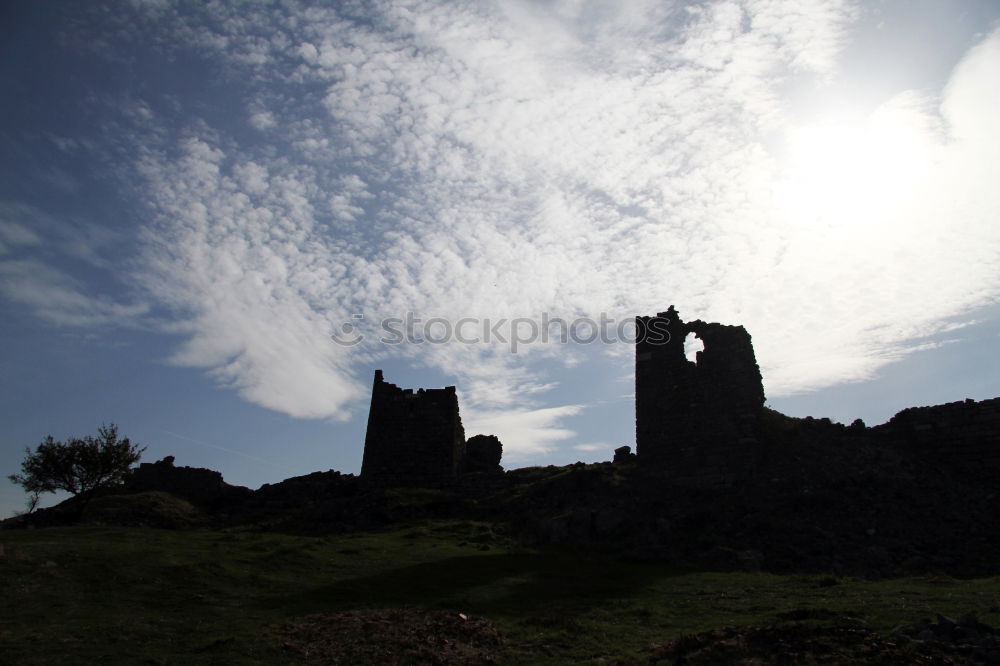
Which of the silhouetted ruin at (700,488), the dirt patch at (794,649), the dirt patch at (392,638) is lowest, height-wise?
the dirt patch at (392,638)

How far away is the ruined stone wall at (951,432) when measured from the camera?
2562 cm

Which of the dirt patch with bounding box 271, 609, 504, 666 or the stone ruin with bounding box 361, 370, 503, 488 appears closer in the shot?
the dirt patch with bounding box 271, 609, 504, 666

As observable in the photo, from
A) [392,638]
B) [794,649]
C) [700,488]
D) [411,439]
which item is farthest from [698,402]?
[392,638]

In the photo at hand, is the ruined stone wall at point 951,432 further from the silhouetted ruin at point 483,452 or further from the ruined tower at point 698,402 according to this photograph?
the silhouetted ruin at point 483,452

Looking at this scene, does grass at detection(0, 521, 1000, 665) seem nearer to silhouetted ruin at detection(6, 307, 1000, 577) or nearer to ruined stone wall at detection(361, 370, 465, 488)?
silhouetted ruin at detection(6, 307, 1000, 577)

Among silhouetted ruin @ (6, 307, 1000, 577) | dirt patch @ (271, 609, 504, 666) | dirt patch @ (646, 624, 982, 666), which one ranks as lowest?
dirt patch @ (271, 609, 504, 666)

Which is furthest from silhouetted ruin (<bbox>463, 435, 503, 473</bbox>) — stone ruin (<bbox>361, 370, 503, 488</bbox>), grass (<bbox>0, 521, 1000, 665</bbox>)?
grass (<bbox>0, 521, 1000, 665</bbox>)

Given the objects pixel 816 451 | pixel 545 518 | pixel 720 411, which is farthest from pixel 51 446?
pixel 816 451

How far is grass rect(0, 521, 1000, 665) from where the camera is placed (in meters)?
12.4

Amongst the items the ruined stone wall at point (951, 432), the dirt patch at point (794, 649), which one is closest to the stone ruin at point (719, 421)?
the ruined stone wall at point (951, 432)

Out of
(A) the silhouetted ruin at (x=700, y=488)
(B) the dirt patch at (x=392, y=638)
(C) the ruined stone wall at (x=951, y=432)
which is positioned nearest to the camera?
(B) the dirt patch at (x=392, y=638)

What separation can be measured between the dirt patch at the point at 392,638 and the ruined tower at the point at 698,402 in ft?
55.1

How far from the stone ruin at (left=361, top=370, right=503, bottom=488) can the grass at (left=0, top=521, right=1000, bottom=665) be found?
1339 cm

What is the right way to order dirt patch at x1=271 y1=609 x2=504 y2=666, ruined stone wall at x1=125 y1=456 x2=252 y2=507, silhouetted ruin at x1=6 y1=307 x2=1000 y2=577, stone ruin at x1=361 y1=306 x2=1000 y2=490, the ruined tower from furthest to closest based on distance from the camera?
ruined stone wall at x1=125 y1=456 x2=252 y2=507 < the ruined tower < stone ruin at x1=361 y1=306 x2=1000 y2=490 < silhouetted ruin at x1=6 y1=307 x2=1000 y2=577 < dirt patch at x1=271 y1=609 x2=504 y2=666
